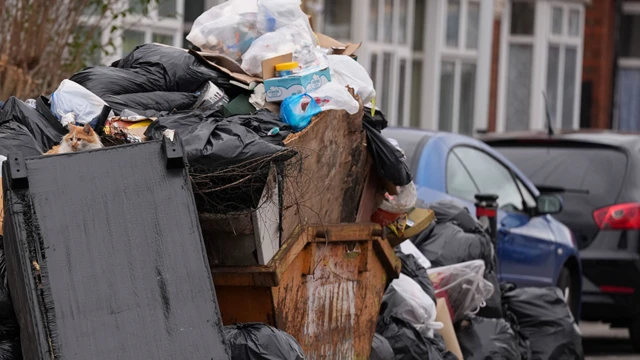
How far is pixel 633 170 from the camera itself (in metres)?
10.5

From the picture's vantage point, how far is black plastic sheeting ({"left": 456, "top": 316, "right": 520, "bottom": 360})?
6941mm

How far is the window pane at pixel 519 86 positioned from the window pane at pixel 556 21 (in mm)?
725

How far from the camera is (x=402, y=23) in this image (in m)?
20.2

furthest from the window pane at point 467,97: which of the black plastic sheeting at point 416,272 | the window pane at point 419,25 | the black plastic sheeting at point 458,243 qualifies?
the black plastic sheeting at point 416,272

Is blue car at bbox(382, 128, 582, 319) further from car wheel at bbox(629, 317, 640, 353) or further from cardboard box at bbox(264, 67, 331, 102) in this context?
cardboard box at bbox(264, 67, 331, 102)

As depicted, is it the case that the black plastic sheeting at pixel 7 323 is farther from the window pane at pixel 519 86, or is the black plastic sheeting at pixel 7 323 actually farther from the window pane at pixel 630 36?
the window pane at pixel 630 36

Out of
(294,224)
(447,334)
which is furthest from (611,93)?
(294,224)

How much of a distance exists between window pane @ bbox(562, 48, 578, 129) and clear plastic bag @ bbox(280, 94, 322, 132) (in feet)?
68.6

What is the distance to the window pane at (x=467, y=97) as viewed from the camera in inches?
859

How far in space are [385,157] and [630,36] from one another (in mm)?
24773

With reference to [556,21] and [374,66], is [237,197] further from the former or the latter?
[556,21]

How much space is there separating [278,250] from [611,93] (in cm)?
2394

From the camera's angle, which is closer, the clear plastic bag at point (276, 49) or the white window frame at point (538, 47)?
the clear plastic bag at point (276, 49)

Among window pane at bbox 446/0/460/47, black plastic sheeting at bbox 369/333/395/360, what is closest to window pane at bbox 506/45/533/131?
window pane at bbox 446/0/460/47
